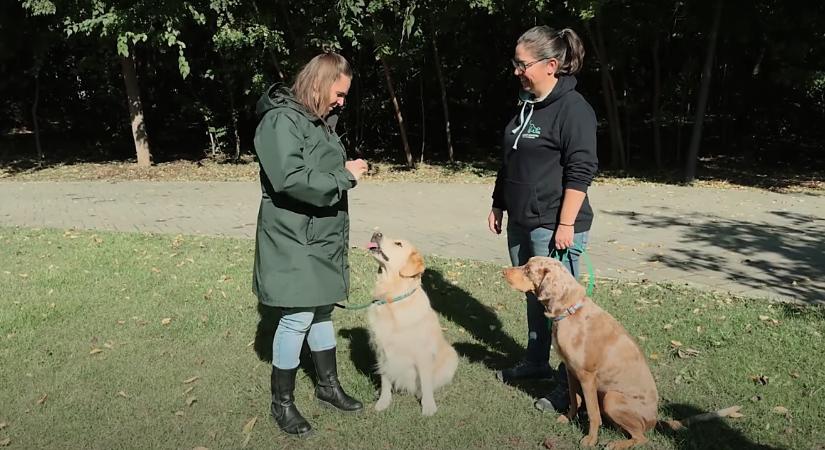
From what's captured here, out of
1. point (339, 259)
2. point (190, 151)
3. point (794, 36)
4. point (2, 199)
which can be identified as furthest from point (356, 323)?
point (190, 151)

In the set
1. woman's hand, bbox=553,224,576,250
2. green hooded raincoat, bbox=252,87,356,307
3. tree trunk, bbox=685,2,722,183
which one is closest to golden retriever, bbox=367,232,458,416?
green hooded raincoat, bbox=252,87,356,307

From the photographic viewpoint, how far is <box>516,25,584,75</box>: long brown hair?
3.43 meters

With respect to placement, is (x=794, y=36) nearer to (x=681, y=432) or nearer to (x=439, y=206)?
(x=439, y=206)

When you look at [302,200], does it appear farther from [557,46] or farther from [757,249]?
[757,249]

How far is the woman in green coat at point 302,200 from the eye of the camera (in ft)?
10.4

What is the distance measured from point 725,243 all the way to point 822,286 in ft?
6.60

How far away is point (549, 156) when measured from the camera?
140 inches

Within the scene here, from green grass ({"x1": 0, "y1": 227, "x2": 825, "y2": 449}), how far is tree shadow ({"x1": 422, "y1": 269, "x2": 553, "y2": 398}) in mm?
18

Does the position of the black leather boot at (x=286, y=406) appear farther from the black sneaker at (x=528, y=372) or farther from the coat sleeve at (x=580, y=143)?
the coat sleeve at (x=580, y=143)

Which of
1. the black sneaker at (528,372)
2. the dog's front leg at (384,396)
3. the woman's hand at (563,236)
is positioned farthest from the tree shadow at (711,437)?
the dog's front leg at (384,396)

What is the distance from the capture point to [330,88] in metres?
3.33

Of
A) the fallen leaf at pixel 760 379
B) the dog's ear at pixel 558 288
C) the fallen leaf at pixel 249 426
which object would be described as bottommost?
the fallen leaf at pixel 249 426

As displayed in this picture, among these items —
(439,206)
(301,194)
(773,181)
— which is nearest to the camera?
(301,194)

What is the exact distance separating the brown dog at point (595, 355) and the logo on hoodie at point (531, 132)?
27.2 inches
